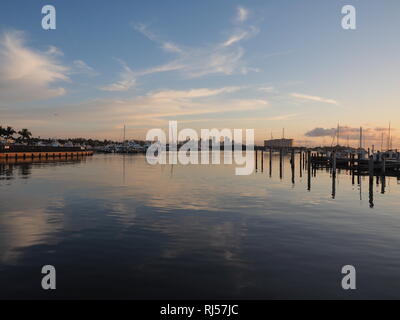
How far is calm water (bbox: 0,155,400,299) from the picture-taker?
1032 cm

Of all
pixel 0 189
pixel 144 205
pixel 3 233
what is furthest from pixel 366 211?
pixel 0 189

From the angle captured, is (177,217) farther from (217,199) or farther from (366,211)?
(366,211)

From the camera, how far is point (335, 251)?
14.1 metres

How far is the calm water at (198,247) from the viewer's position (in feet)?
33.9

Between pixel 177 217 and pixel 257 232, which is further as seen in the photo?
pixel 177 217

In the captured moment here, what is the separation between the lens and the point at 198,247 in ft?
47.4

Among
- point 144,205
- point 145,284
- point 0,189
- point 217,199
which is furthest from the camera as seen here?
point 0,189
